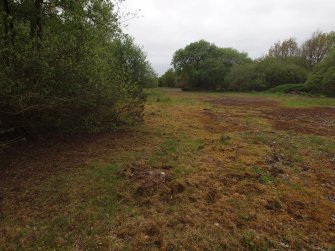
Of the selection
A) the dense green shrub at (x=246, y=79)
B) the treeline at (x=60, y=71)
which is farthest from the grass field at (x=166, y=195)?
the dense green shrub at (x=246, y=79)

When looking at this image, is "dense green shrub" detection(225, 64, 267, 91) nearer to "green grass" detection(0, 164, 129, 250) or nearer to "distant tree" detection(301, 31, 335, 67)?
"distant tree" detection(301, 31, 335, 67)

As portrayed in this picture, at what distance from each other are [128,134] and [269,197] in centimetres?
Answer: 650

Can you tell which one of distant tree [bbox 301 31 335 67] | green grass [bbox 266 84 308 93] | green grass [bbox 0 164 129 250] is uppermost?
distant tree [bbox 301 31 335 67]

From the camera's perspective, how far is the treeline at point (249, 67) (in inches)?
1932

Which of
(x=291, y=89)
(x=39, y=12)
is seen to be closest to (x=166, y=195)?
(x=39, y=12)

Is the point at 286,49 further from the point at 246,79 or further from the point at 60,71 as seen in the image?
the point at 60,71

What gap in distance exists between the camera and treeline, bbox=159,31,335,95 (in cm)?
4906

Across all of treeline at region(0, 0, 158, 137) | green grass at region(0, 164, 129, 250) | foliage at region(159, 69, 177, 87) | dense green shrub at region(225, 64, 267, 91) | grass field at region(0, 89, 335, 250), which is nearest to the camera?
green grass at region(0, 164, 129, 250)

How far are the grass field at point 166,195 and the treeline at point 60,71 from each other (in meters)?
1.02

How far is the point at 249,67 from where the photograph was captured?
50.0m

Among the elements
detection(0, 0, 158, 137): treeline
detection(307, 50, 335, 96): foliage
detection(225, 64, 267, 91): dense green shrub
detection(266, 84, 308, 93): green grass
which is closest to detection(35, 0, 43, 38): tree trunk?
detection(0, 0, 158, 137): treeline

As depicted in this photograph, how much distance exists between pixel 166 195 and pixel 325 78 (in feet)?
111

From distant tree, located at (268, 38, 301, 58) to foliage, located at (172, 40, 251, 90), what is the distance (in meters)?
8.97

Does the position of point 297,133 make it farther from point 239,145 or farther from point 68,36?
point 68,36
